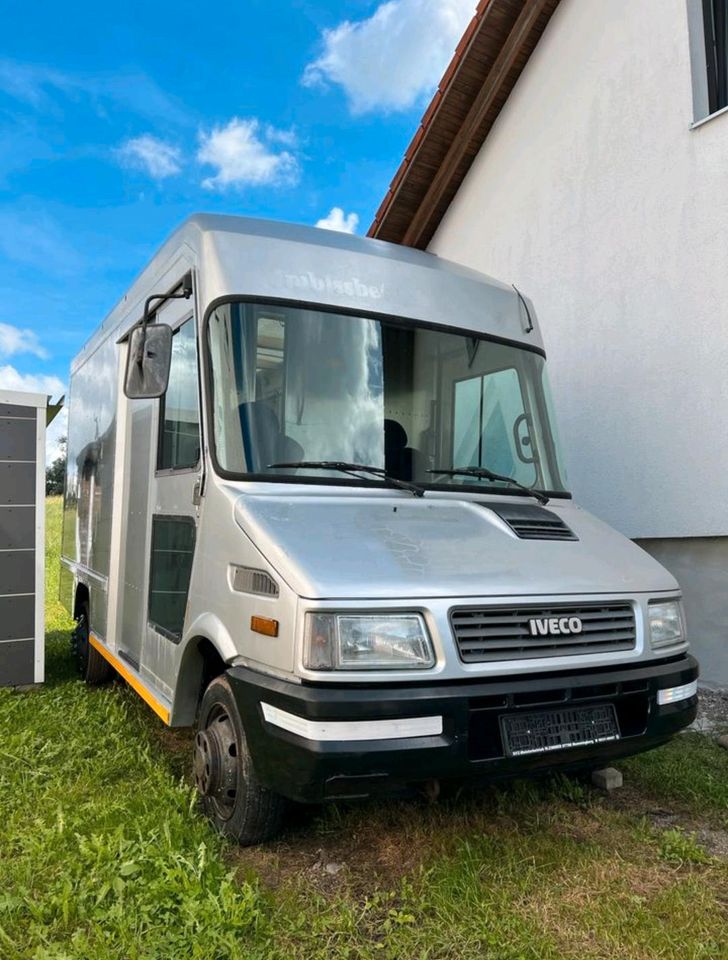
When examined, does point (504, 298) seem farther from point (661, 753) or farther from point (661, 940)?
point (661, 940)

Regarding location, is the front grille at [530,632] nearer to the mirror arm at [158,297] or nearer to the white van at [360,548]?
the white van at [360,548]

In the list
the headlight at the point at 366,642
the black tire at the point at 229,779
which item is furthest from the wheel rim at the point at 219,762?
the headlight at the point at 366,642

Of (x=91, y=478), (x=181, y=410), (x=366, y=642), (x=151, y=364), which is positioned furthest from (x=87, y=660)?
(x=366, y=642)

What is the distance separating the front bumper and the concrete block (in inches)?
44.2

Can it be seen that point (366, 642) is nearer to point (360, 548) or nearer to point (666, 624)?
point (360, 548)

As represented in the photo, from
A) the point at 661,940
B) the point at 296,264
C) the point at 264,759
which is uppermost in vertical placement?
the point at 296,264

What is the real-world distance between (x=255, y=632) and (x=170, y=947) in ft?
3.52

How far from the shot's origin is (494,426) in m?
4.20

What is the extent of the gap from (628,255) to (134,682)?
520 centimetres

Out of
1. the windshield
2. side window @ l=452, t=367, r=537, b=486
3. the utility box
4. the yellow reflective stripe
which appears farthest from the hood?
the utility box

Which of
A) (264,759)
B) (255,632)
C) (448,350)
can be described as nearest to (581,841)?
(264,759)

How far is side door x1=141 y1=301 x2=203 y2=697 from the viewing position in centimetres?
378

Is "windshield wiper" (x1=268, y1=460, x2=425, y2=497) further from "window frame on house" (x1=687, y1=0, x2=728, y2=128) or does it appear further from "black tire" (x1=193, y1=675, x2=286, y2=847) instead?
"window frame on house" (x1=687, y1=0, x2=728, y2=128)

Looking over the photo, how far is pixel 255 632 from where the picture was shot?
2986 mm
